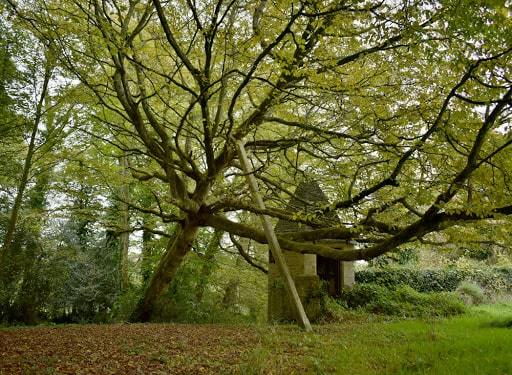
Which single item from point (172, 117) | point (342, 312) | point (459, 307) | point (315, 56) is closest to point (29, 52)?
point (172, 117)

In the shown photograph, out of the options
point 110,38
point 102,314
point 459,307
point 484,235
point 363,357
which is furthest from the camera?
point 102,314

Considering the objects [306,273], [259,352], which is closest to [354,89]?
[259,352]

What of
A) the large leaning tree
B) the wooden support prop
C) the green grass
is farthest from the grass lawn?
the large leaning tree

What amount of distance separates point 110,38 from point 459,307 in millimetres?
11945

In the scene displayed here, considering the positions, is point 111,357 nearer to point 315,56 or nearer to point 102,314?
point 315,56

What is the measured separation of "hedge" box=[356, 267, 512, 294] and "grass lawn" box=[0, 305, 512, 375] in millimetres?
10577

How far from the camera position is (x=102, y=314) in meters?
13.6

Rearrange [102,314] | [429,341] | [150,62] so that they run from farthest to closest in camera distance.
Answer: [102,314] < [150,62] < [429,341]

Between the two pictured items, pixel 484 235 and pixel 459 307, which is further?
pixel 459 307

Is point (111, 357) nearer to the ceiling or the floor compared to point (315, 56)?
nearer to the floor

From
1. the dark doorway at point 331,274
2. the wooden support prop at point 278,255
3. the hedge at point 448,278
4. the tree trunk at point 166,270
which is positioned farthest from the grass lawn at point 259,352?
the hedge at point 448,278

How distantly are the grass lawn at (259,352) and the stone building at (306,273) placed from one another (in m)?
1.75

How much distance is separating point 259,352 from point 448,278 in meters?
16.1

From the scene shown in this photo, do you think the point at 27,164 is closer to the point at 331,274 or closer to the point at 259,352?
the point at 259,352
